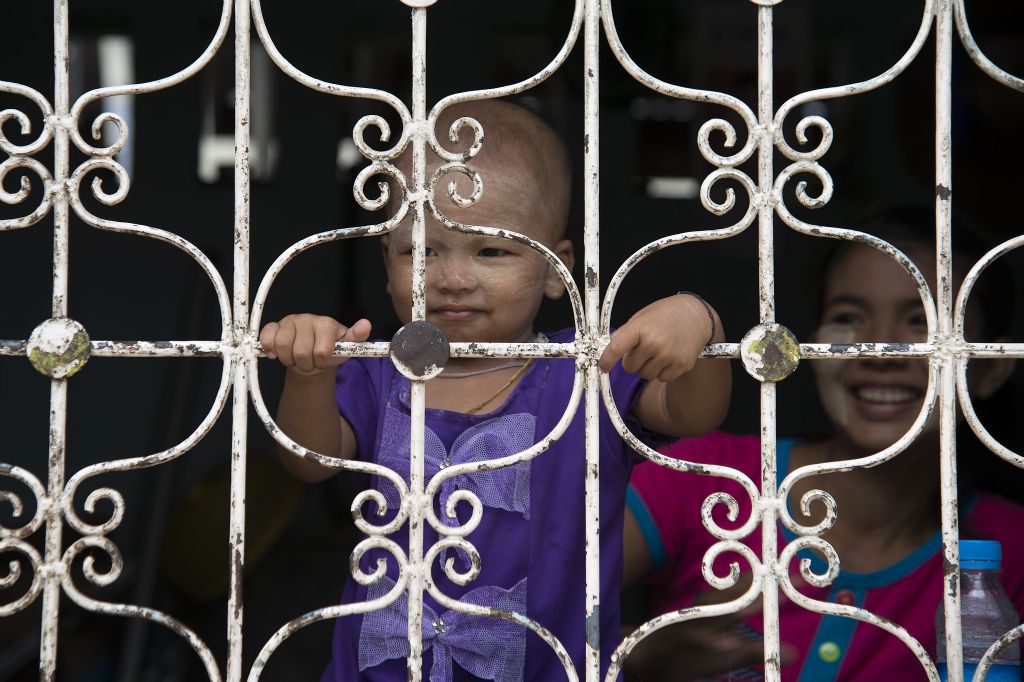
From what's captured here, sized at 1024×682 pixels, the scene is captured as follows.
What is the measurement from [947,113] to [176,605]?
333 centimetres

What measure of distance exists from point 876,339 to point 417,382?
4.92ft

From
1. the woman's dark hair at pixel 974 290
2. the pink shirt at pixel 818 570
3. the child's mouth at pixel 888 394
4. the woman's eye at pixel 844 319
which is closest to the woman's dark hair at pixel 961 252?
the woman's dark hair at pixel 974 290

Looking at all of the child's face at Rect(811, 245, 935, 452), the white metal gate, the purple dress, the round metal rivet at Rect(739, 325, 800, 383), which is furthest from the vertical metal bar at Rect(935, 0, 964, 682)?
the child's face at Rect(811, 245, 935, 452)

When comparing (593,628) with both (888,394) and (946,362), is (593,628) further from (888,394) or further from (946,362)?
(888,394)

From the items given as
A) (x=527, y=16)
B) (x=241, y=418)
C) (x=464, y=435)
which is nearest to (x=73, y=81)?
(x=527, y=16)

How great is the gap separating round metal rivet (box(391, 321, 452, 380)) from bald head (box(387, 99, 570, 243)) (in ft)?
2.06

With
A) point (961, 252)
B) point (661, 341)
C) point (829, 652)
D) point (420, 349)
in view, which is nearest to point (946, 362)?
point (661, 341)

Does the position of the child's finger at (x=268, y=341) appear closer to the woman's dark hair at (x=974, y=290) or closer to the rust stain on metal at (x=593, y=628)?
the rust stain on metal at (x=593, y=628)

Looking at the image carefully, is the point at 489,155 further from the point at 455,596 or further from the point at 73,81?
the point at 73,81

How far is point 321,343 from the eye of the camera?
1.56 meters

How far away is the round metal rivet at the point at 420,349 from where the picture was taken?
1504 mm

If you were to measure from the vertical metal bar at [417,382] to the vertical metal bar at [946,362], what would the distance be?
71 centimetres

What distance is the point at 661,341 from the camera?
154 centimetres

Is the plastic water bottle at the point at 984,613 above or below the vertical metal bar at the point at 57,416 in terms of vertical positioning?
below
